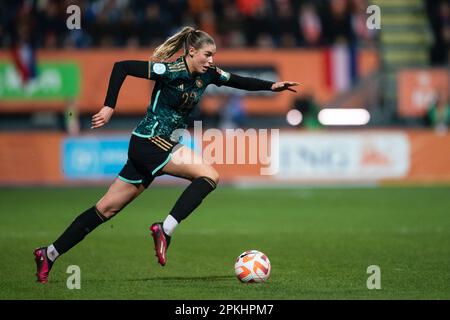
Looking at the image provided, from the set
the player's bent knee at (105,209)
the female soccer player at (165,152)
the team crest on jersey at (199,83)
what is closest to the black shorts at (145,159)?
the female soccer player at (165,152)

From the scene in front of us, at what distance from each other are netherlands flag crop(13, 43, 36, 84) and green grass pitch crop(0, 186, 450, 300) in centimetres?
697

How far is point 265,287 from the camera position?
8.41 m

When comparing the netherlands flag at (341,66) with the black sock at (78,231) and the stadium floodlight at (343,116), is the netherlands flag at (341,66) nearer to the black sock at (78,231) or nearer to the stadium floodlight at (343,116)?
the stadium floodlight at (343,116)

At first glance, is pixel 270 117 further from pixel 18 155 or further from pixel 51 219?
pixel 51 219

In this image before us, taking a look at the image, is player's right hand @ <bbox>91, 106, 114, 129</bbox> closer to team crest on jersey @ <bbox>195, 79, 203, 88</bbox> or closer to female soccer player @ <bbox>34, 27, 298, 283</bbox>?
female soccer player @ <bbox>34, 27, 298, 283</bbox>

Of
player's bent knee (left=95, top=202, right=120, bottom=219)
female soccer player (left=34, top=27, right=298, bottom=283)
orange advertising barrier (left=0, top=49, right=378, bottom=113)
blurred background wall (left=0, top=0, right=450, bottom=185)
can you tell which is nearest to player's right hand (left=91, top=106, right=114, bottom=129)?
female soccer player (left=34, top=27, right=298, bottom=283)

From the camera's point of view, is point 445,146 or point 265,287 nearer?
point 265,287

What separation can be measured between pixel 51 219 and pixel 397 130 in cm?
991

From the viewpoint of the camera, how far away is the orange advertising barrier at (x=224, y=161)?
21.8 meters

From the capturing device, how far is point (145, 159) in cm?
876

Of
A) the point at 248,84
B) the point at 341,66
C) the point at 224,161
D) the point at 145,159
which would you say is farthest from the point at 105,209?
the point at 341,66

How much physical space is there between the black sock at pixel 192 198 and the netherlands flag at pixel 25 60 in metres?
18.7
